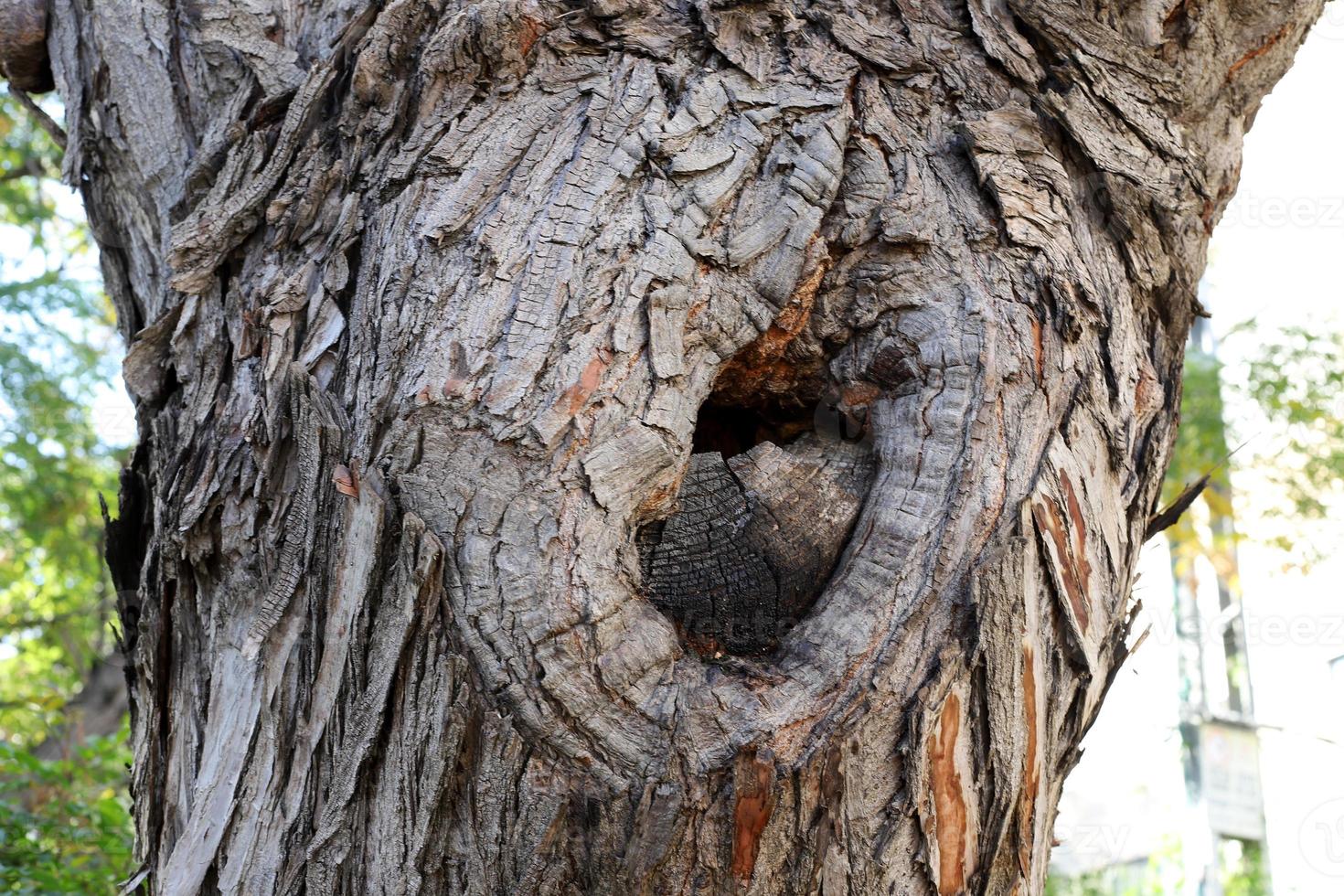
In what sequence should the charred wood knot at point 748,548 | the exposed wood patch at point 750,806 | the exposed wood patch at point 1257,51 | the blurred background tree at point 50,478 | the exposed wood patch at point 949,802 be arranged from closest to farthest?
1. the exposed wood patch at point 750,806
2. the exposed wood patch at point 949,802
3. the charred wood knot at point 748,548
4. the exposed wood patch at point 1257,51
5. the blurred background tree at point 50,478

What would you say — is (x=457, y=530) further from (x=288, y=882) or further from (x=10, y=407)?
(x=10, y=407)

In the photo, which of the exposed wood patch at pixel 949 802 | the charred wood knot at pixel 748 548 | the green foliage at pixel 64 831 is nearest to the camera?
the exposed wood patch at pixel 949 802

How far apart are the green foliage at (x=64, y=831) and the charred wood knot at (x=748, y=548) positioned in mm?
2035

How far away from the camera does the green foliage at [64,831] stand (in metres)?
2.69

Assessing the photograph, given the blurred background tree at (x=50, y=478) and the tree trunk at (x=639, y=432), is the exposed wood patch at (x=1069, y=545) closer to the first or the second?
the tree trunk at (x=639, y=432)

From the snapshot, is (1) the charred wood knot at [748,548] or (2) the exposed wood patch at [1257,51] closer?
(1) the charred wood knot at [748,548]

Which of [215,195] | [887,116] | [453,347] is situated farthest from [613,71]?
[215,195]

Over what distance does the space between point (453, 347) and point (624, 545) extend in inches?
14.5

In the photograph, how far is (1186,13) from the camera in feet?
6.75

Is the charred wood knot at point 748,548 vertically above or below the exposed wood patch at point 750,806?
above

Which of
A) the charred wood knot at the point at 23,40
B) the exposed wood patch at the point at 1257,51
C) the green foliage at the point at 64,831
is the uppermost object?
the exposed wood patch at the point at 1257,51

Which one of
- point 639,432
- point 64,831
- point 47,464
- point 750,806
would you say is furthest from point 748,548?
point 47,464

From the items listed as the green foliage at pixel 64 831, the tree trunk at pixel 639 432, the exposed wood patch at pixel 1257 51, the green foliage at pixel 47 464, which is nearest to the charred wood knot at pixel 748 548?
the tree trunk at pixel 639 432

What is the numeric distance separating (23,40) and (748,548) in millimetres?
1915
